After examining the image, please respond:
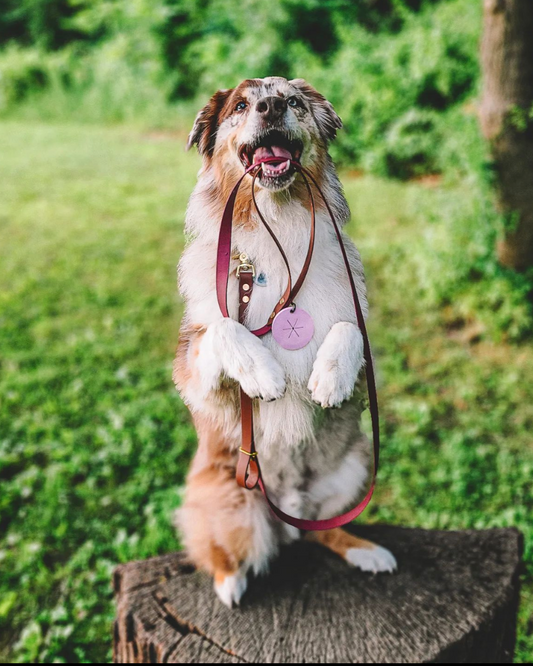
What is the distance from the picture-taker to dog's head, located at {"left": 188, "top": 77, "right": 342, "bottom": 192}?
1397 millimetres

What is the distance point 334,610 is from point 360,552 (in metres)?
0.28

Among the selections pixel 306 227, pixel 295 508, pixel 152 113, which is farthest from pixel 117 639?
pixel 152 113

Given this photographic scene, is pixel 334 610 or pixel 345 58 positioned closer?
pixel 334 610

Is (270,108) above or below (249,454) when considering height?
above

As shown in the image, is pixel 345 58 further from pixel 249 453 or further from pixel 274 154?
pixel 249 453

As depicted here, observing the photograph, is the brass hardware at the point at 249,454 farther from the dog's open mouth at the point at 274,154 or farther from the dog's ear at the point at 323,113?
the dog's ear at the point at 323,113

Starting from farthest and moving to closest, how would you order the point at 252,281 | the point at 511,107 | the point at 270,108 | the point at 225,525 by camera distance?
the point at 511,107, the point at 225,525, the point at 252,281, the point at 270,108

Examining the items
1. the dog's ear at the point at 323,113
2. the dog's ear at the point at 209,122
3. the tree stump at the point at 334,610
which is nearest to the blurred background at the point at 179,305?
the tree stump at the point at 334,610

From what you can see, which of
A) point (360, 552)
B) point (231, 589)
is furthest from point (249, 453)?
point (360, 552)

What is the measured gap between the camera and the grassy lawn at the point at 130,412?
3.42m

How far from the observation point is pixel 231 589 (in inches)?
88.3

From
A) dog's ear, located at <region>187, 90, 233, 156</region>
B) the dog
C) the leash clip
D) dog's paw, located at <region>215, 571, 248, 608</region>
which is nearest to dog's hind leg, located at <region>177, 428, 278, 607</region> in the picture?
dog's paw, located at <region>215, 571, 248, 608</region>

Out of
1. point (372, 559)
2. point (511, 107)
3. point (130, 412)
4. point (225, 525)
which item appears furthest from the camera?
point (130, 412)

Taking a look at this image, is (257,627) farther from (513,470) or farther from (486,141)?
(486,141)
